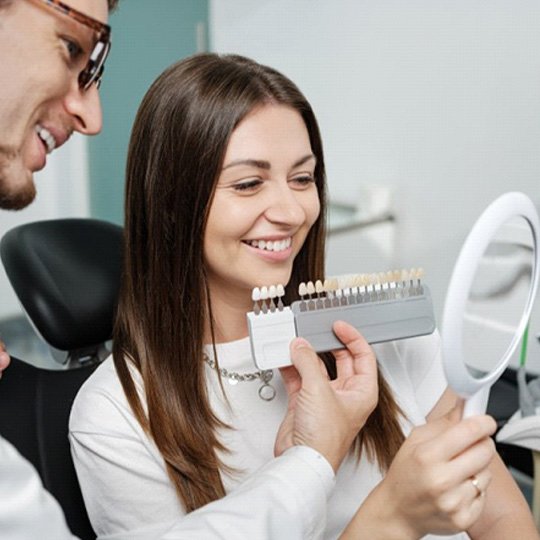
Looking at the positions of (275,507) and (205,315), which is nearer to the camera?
(275,507)

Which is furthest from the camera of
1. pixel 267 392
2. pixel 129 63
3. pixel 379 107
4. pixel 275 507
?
pixel 129 63

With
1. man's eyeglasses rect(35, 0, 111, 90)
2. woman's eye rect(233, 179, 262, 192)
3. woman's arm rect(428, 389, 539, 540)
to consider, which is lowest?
woman's arm rect(428, 389, 539, 540)

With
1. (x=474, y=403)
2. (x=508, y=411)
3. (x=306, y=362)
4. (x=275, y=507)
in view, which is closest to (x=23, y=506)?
(x=275, y=507)

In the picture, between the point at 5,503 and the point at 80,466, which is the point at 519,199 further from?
the point at 80,466

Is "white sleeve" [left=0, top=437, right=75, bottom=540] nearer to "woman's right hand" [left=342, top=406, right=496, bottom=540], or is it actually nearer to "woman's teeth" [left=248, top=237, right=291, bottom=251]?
"woman's right hand" [left=342, top=406, right=496, bottom=540]

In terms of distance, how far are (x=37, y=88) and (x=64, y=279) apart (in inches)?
21.6

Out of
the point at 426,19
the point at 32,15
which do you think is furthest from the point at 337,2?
the point at 32,15

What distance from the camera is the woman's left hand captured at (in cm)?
86

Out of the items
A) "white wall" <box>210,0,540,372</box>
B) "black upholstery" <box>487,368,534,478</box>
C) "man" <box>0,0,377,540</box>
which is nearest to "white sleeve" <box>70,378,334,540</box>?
"man" <box>0,0,377,540</box>

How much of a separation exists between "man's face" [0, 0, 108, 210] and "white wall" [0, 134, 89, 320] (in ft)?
6.21

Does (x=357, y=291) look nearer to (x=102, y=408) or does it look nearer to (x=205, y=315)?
(x=205, y=315)

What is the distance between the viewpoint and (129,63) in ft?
8.55

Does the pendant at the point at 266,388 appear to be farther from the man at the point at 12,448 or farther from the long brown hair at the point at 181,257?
the man at the point at 12,448

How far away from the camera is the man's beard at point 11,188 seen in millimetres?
799
